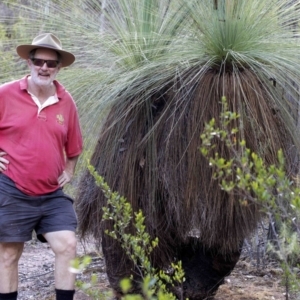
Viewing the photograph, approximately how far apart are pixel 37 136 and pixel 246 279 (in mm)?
2057

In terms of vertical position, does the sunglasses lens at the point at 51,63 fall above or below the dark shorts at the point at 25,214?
above

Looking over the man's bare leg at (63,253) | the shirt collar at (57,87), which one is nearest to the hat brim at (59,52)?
the shirt collar at (57,87)

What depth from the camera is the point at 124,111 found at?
10.6ft

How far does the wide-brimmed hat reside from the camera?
326cm

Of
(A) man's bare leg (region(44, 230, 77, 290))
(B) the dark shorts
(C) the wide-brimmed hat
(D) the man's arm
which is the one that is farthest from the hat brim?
(A) man's bare leg (region(44, 230, 77, 290))

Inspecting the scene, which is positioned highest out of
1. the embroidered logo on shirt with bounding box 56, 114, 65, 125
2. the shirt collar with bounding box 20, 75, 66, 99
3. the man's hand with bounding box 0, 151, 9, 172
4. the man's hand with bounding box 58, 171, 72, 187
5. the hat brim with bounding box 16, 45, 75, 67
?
the hat brim with bounding box 16, 45, 75, 67

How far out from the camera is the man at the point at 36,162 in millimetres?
3242

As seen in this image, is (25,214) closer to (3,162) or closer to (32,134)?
(3,162)

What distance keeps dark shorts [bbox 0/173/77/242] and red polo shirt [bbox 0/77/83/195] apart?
0.14ft

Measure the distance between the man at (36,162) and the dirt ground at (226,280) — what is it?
618 millimetres

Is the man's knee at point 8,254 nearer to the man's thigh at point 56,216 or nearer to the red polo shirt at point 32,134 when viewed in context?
the man's thigh at point 56,216

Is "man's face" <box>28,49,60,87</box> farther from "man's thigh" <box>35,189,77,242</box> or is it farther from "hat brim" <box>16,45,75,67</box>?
"man's thigh" <box>35,189,77,242</box>

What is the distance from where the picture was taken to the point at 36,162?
3.24 m

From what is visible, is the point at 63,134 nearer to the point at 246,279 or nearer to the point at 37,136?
the point at 37,136
